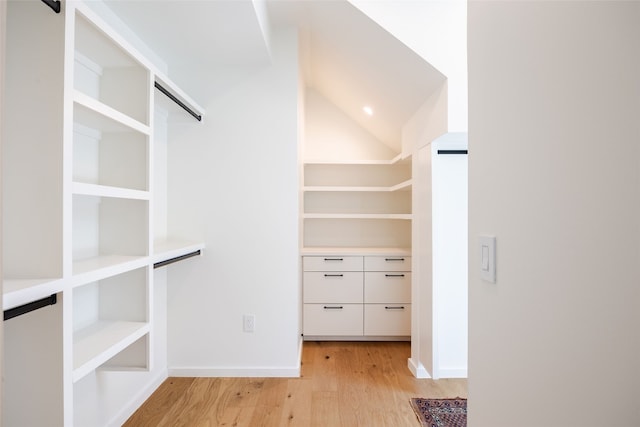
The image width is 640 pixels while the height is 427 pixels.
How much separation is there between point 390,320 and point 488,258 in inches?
108

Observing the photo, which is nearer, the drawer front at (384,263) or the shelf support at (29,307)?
the shelf support at (29,307)

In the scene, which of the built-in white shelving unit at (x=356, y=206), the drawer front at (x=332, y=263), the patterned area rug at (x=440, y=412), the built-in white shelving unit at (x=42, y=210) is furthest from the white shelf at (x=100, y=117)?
the built-in white shelving unit at (x=356, y=206)

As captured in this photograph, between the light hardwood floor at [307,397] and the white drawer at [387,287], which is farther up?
the white drawer at [387,287]

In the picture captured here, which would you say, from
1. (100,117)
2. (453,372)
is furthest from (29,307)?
(453,372)

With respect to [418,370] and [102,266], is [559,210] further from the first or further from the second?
[418,370]

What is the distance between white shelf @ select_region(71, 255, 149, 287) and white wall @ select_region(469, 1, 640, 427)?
1.27 meters

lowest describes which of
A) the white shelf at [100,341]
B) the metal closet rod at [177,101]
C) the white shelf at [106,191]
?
the white shelf at [100,341]

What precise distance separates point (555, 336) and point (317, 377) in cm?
235

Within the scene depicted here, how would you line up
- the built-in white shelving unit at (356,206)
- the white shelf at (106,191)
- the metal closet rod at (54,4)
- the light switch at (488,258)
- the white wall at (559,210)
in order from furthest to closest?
the built-in white shelving unit at (356,206) < the white shelf at (106,191) < the metal closet rod at (54,4) < the light switch at (488,258) < the white wall at (559,210)

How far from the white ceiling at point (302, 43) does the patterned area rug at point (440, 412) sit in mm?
2003

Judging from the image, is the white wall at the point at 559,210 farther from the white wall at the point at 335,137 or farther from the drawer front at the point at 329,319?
the white wall at the point at 335,137

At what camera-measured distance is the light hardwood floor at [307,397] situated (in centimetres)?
210

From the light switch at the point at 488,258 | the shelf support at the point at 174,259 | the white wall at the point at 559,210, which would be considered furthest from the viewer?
the shelf support at the point at 174,259

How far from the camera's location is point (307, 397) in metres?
2.36
